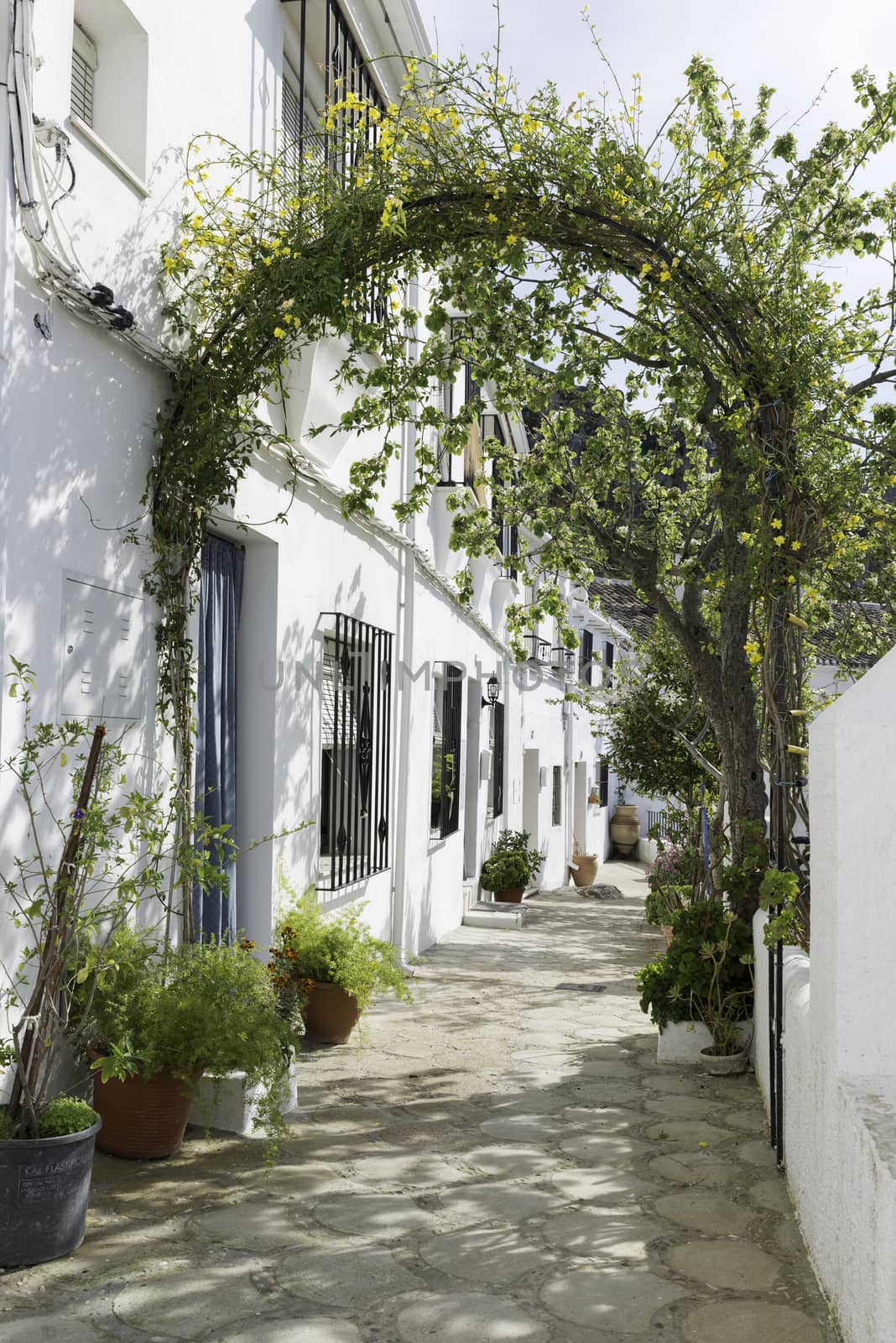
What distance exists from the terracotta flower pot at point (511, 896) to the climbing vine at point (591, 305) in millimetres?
7724

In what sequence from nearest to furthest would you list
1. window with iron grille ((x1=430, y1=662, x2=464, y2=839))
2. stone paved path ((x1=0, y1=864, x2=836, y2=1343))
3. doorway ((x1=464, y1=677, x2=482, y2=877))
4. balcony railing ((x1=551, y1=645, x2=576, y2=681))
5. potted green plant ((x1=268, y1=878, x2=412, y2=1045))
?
stone paved path ((x1=0, y1=864, x2=836, y2=1343)), potted green plant ((x1=268, y1=878, x2=412, y2=1045)), window with iron grille ((x1=430, y1=662, x2=464, y2=839)), doorway ((x1=464, y1=677, x2=482, y2=877)), balcony railing ((x1=551, y1=645, x2=576, y2=681))

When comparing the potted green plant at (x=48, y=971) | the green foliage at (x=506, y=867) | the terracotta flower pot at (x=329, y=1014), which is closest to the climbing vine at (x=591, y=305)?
the potted green plant at (x=48, y=971)

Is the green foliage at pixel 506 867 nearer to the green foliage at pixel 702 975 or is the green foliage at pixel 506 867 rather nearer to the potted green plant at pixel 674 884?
the potted green plant at pixel 674 884

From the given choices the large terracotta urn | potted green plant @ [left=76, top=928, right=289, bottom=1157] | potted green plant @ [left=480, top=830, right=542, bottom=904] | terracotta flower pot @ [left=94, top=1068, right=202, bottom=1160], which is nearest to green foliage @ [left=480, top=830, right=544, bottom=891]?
potted green plant @ [left=480, top=830, right=542, bottom=904]

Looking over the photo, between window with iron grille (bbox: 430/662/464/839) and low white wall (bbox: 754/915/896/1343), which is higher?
window with iron grille (bbox: 430/662/464/839)

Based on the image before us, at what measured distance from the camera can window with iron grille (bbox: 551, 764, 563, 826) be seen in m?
20.1

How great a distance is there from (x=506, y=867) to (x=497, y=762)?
148cm

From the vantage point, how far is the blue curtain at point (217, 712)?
5.63m

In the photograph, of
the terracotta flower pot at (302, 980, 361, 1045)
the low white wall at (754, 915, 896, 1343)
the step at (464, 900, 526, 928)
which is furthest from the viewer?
the step at (464, 900, 526, 928)

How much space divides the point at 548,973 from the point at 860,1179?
7126mm

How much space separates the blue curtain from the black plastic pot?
1.83 metres

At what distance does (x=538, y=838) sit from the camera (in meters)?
18.1

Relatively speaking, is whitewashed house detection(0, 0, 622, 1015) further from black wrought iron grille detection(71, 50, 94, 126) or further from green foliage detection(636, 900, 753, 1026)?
green foliage detection(636, 900, 753, 1026)

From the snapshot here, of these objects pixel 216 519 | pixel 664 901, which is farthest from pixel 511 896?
pixel 216 519
